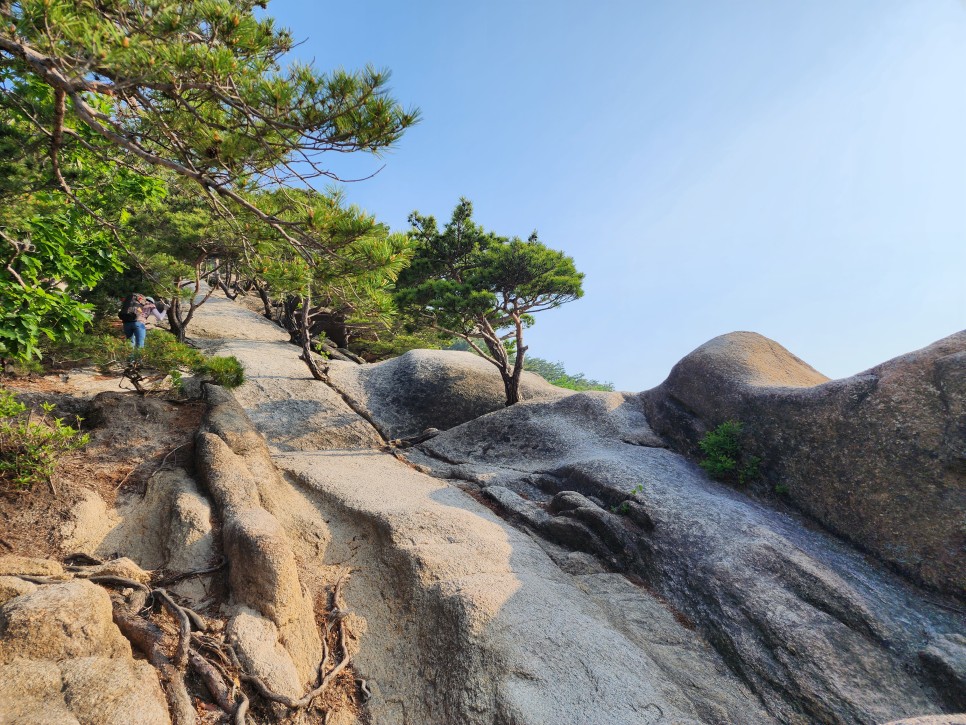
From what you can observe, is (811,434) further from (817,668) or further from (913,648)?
(817,668)

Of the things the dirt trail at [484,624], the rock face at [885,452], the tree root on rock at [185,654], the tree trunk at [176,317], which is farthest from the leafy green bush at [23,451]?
the tree trunk at [176,317]

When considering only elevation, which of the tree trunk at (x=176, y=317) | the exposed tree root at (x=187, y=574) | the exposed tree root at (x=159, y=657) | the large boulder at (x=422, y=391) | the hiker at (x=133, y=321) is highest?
the tree trunk at (x=176, y=317)

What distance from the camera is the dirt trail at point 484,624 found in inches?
197

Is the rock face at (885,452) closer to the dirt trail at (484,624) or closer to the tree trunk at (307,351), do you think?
the dirt trail at (484,624)

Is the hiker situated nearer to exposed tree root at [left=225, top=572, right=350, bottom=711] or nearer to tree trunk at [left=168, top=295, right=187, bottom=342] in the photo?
tree trunk at [left=168, top=295, right=187, bottom=342]

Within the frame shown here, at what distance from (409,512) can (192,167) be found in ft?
18.4

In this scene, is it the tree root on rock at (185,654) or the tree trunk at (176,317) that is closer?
the tree root on rock at (185,654)

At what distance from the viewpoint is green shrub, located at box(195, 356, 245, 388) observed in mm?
10234

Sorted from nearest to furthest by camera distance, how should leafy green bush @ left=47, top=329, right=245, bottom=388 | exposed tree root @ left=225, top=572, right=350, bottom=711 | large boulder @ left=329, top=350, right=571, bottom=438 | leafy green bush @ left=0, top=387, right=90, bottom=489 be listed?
exposed tree root @ left=225, top=572, right=350, bottom=711, leafy green bush @ left=0, top=387, right=90, bottom=489, leafy green bush @ left=47, top=329, right=245, bottom=388, large boulder @ left=329, top=350, right=571, bottom=438

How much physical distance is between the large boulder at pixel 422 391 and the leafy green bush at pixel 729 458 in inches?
233

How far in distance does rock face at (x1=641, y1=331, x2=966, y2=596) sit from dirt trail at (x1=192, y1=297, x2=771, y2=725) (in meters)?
4.30

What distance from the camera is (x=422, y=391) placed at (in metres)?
17.7

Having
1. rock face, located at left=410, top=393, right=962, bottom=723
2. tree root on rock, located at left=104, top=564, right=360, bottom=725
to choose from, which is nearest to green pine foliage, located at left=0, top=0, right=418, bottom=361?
tree root on rock, located at left=104, top=564, right=360, bottom=725

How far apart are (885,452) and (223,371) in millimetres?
13289
